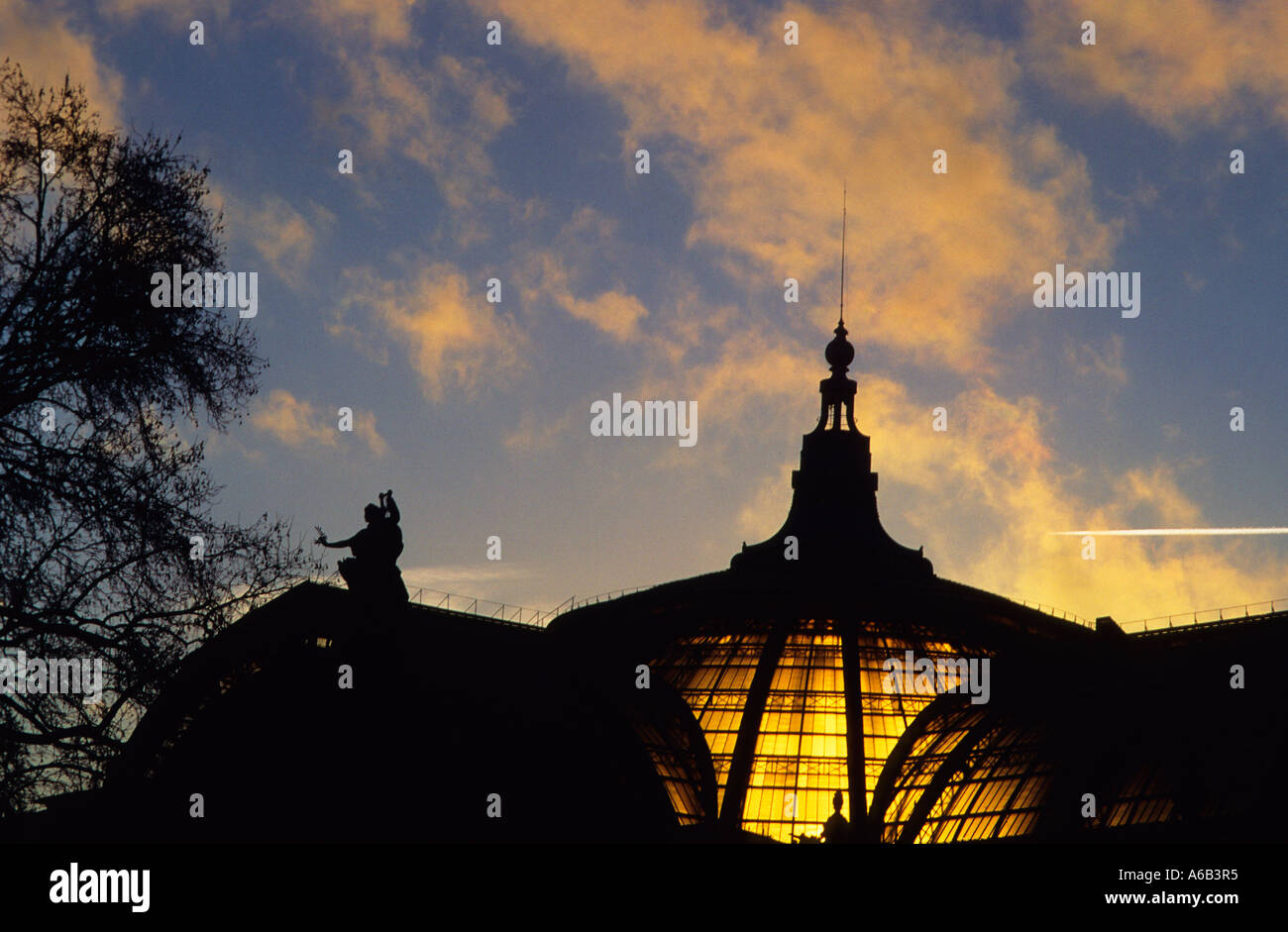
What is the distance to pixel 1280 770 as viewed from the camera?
5300 centimetres

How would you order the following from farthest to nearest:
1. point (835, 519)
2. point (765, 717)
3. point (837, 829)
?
point (835, 519), point (765, 717), point (837, 829)

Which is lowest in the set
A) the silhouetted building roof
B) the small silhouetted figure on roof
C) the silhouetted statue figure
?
the silhouetted statue figure

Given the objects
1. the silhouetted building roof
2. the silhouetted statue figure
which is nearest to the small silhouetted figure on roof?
the silhouetted building roof

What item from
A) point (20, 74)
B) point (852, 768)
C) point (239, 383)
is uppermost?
point (20, 74)

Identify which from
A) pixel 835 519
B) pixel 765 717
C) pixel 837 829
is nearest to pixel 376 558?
pixel 837 829

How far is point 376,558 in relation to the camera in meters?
47.9

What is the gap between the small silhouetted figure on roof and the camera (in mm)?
47656

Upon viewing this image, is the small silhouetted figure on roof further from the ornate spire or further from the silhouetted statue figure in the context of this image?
the ornate spire

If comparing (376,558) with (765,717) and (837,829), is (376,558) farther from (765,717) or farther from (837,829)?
(765,717)

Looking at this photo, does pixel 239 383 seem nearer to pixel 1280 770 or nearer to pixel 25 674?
pixel 25 674

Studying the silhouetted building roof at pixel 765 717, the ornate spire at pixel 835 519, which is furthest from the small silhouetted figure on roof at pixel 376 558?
the ornate spire at pixel 835 519

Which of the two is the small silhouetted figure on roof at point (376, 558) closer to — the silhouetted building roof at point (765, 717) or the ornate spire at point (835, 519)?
the silhouetted building roof at point (765, 717)
